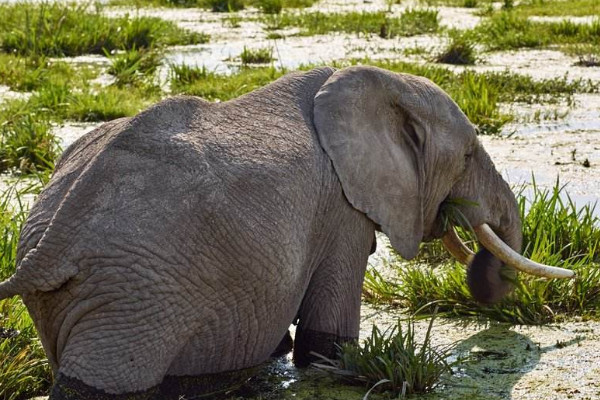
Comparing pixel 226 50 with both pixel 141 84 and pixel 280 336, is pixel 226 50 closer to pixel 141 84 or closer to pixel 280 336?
pixel 141 84

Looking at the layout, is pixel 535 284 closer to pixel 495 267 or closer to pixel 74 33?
pixel 495 267

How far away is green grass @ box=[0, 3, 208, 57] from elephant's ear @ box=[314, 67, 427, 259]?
6.92 metres

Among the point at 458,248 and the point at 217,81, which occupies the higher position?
the point at 217,81

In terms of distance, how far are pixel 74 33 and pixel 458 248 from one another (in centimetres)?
764

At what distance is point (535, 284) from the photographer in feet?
19.2

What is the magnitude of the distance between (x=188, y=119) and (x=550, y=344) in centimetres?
195

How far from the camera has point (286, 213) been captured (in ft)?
15.2

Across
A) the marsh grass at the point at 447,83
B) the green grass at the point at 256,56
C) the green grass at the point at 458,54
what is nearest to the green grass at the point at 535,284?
the marsh grass at the point at 447,83

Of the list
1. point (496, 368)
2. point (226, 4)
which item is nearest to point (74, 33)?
point (226, 4)

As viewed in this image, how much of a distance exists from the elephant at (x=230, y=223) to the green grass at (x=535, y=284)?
0.25m

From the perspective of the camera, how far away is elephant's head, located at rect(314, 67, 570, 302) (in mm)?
4996

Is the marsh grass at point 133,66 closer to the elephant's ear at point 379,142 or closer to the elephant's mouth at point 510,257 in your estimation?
the elephant's mouth at point 510,257

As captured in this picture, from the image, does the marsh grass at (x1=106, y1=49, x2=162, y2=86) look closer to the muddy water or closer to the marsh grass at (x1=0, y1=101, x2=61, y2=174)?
the marsh grass at (x1=0, y1=101, x2=61, y2=174)

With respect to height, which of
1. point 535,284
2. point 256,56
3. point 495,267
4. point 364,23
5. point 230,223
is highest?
point 230,223
